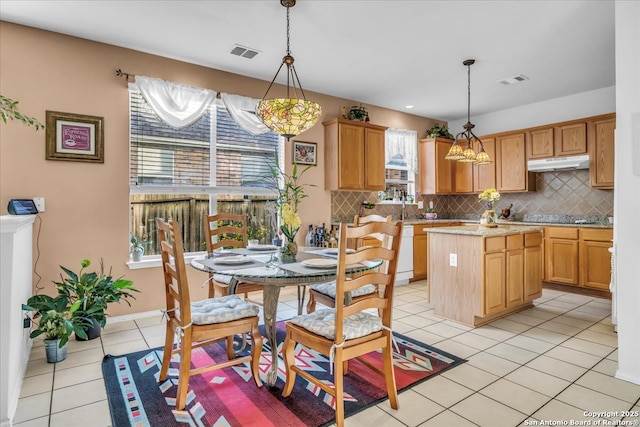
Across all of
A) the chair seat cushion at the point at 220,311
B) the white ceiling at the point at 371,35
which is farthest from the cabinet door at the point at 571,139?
the chair seat cushion at the point at 220,311

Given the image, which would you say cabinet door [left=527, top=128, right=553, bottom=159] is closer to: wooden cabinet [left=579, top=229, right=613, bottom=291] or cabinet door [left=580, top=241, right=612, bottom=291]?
wooden cabinet [left=579, top=229, right=613, bottom=291]

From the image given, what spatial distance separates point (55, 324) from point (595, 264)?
226 inches

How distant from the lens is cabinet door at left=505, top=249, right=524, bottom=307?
359 cm

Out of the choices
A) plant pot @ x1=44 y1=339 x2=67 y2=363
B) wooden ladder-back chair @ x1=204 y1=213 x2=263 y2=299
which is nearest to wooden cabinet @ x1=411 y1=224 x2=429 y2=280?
wooden ladder-back chair @ x1=204 y1=213 x2=263 y2=299

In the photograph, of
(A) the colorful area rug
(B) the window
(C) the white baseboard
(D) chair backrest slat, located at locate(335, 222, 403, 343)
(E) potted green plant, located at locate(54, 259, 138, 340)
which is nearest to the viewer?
(D) chair backrest slat, located at locate(335, 222, 403, 343)

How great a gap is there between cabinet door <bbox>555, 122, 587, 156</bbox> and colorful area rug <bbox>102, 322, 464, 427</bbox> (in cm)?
387

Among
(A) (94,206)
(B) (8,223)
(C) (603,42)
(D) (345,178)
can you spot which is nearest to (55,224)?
(A) (94,206)

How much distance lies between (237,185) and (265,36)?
1.71 m

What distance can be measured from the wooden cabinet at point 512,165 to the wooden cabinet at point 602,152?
84 centimetres

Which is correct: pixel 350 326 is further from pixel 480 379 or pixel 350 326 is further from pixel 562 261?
pixel 562 261

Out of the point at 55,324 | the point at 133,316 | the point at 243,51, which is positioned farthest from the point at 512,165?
the point at 55,324

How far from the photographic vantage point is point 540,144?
5.25 m

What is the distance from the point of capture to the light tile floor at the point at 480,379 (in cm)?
193

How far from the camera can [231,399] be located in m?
2.09
